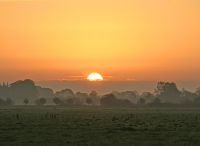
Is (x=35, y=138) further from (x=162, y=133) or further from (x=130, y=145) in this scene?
(x=162, y=133)

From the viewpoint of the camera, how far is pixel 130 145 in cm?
3219

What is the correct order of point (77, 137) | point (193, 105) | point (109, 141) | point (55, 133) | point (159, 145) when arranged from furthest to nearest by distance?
1. point (193, 105)
2. point (55, 133)
3. point (77, 137)
4. point (109, 141)
5. point (159, 145)

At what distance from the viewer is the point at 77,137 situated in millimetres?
37500

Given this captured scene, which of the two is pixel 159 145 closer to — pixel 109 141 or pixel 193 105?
pixel 109 141

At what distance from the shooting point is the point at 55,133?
40.8 metres

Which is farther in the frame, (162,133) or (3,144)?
(162,133)

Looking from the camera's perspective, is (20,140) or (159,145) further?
(20,140)

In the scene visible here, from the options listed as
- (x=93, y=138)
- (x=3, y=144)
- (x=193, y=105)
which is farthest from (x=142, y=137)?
(x=193, y=105)

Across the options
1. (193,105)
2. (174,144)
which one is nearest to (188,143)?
(174,144)

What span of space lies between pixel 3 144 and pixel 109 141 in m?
6.92

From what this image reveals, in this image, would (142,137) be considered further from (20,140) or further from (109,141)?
(20,140)

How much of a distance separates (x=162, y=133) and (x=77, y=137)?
24.1ft

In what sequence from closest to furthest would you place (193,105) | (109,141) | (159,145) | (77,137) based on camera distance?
1. (159,145)
2. (109,141)
3. (77,137)
4. (193,105)

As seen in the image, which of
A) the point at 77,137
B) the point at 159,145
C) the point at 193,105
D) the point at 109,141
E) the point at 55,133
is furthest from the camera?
the point at 193,105
